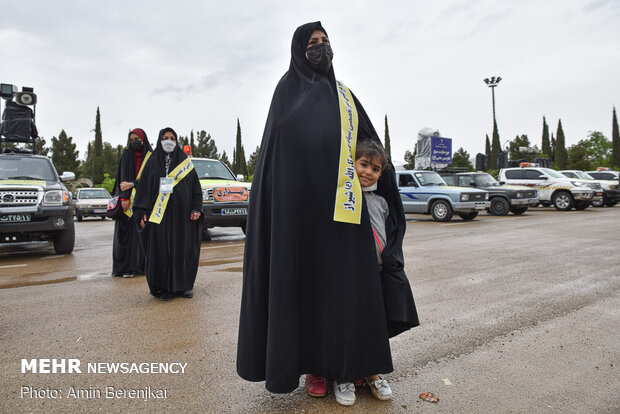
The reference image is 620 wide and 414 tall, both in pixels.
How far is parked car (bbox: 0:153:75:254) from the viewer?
7969 mm

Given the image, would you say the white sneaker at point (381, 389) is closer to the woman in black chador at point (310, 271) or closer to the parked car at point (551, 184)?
the woman in black chador at point (310, 271)

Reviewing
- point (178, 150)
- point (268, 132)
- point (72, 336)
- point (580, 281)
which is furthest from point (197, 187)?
point (580, 281)

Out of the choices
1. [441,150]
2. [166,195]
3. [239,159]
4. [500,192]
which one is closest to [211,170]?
[166,195]

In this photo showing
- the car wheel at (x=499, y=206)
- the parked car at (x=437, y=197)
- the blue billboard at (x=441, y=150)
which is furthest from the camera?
the blue billboard at (x=441, y=150)

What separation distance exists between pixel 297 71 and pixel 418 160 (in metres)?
26.7

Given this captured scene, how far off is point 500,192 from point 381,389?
54.9 feet

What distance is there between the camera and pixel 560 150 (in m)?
58.5

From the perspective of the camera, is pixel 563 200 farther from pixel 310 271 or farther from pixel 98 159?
pixel 98 159

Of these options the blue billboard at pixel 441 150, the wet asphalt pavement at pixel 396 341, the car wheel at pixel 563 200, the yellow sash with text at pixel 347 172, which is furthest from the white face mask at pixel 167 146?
the blue billboard at pixel 441 150

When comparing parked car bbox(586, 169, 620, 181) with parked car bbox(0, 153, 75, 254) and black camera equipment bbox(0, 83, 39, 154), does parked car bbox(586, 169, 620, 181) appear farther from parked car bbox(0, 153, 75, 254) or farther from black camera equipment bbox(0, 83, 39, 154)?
black camera equipment bbox(0, 83, 39, 154)

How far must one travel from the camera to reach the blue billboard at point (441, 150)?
2602 centimetres

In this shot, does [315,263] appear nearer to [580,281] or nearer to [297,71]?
[297,71]

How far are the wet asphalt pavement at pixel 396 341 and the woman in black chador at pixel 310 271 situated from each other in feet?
1.10

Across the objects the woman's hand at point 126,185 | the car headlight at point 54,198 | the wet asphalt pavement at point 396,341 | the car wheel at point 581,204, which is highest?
the woman's hand at point 126,185
